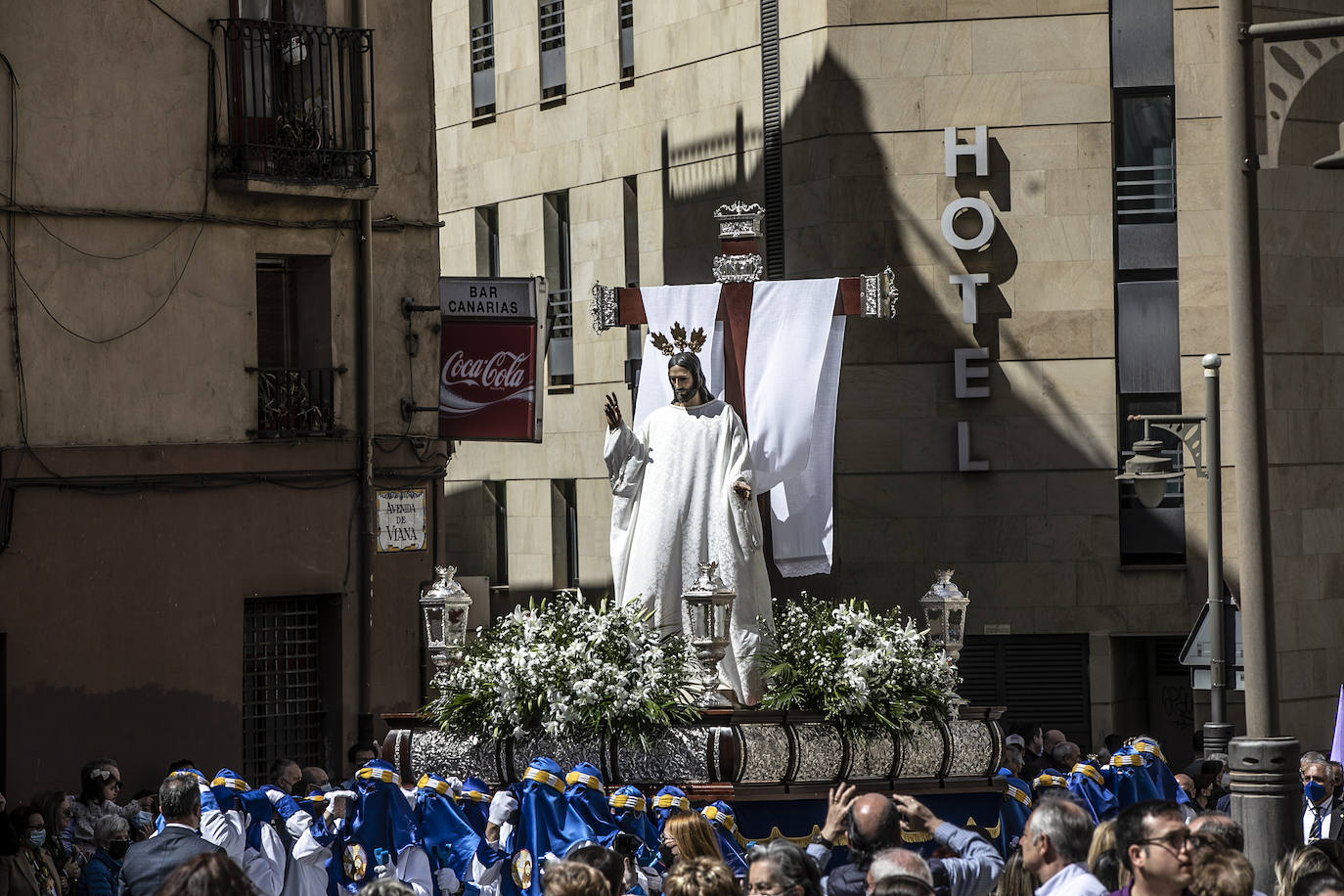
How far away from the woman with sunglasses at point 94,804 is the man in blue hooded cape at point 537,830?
10.4 feet

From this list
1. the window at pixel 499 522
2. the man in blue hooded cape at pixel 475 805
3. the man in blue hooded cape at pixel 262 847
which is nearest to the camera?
the man in blue hooded cape at pixel 262 847

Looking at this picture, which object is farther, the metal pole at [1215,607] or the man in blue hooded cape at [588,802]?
the metal pole at [1215,607]

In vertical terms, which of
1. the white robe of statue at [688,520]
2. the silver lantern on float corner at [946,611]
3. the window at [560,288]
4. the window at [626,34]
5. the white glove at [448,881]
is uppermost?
the window at [626,34]

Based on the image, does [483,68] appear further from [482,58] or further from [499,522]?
[499,522]

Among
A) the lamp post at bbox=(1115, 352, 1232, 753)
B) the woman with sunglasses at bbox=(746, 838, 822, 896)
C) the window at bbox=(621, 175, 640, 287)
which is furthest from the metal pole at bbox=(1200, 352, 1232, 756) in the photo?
the window at bbox=(621, 175, 640, 287)

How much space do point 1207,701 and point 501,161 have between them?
38.6ft

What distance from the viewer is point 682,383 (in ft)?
46.7

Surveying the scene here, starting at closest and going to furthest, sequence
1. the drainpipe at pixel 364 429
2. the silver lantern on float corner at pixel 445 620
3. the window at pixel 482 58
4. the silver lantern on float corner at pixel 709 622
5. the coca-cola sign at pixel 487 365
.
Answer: the silver lantern on float corner at pixel 709 622, the silver lantern on float corner at pixel 445 620, the drainpipe at pixel 364 429, the coca-cola sign at pixel 487 365, the window at pixel 482 58

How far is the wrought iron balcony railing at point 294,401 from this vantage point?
1847 centimetres

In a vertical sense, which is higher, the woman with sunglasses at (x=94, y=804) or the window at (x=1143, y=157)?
the window at (x=1143, y=157)

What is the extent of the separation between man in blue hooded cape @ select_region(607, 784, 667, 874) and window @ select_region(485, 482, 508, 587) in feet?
55.2

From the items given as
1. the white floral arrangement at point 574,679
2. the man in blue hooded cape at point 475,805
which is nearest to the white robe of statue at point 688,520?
the white floral arrangement at point 574,679

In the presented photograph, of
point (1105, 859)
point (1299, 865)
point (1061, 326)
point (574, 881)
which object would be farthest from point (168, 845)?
point (1061, 326)

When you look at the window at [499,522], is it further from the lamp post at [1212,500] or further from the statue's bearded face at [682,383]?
the statue's bearded face at [682,383]
